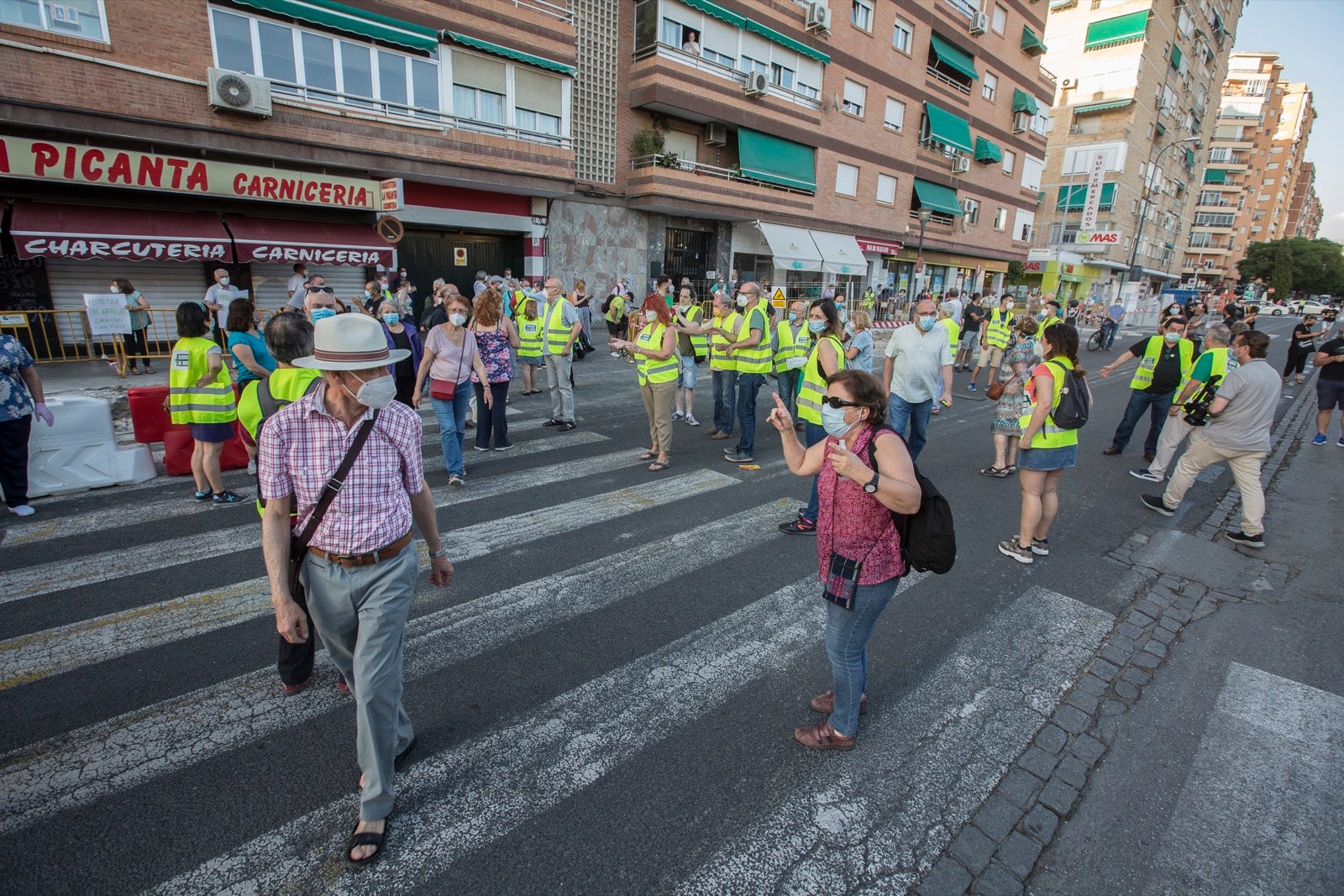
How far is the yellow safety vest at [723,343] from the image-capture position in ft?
25.6

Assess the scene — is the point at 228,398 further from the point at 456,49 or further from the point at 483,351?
the point at 456,49

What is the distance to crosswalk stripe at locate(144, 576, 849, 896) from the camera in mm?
2383

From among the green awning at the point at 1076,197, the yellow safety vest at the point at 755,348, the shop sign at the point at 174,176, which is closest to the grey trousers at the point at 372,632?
the yellow safety vest at the point at 755,348

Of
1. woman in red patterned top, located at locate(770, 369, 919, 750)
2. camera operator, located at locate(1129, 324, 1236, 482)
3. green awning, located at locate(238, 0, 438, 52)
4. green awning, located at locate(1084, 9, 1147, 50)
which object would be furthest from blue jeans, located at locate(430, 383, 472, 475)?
green awning, located at locate(1084, 9, 1147, 50)

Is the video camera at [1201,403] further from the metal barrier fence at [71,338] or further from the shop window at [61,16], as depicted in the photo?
the shop window at [61,16]

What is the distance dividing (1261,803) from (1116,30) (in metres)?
61.8

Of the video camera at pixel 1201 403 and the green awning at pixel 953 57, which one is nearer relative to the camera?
the video camera at pixel 1201 403

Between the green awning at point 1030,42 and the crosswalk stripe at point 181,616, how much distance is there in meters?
43.0

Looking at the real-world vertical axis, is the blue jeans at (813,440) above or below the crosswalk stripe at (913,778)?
above

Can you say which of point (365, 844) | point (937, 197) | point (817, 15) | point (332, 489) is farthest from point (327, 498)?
point (937, 197)

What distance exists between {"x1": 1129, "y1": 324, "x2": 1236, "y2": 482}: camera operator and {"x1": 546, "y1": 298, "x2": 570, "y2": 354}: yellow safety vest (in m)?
7.39

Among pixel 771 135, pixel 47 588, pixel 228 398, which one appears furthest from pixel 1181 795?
pixel 771 135

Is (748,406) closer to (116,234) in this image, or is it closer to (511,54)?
(116,234)

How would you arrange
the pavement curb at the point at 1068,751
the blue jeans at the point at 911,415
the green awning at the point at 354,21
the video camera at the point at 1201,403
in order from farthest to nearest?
the green awning at the point at 354,21 → the blue jeans at the point at 911,415 → the video camera at the point at 1201,403 → the pavement curb at the point at 1068,751
